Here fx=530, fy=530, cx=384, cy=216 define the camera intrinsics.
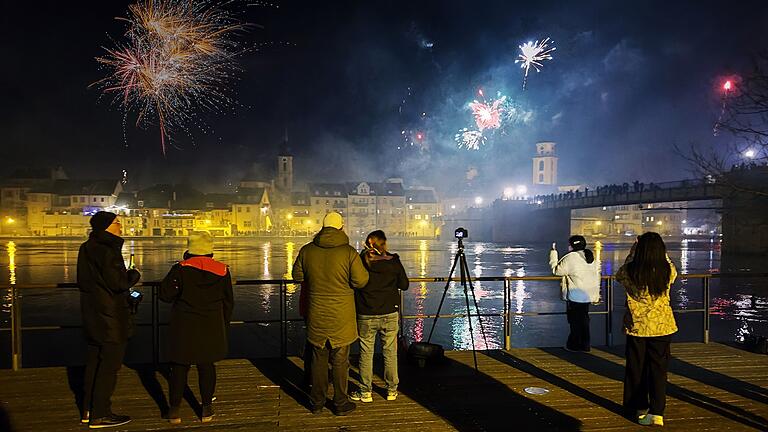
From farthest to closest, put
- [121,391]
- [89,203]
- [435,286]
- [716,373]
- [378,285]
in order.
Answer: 1. [89,203]
2. [435,286]
3. [716,373]
4. [121,391]
5. [378,285]

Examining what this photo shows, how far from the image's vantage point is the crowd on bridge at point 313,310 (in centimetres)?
525

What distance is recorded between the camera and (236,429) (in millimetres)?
5355

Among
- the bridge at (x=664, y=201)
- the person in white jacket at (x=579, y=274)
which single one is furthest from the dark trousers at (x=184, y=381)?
the bridge at (x=664, y=201)

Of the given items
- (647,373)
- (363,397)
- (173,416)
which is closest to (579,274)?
(647,373)

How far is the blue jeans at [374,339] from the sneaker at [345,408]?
13.7 inches

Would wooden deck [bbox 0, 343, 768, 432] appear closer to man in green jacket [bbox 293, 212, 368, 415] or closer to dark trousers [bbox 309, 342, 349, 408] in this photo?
dark trousers [bbox 309, 342, 349, 408]

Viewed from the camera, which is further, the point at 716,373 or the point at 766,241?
the point at 766,241

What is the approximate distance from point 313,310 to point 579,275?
15.1ft

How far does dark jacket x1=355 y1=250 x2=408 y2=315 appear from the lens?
5832mm

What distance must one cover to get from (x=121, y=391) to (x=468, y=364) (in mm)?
4658

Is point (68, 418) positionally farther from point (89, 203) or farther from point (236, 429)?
point (89, 203)

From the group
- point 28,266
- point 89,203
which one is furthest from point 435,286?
point 89,203

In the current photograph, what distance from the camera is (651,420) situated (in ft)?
17.9

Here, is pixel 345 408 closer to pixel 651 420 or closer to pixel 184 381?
pixel 184 381
